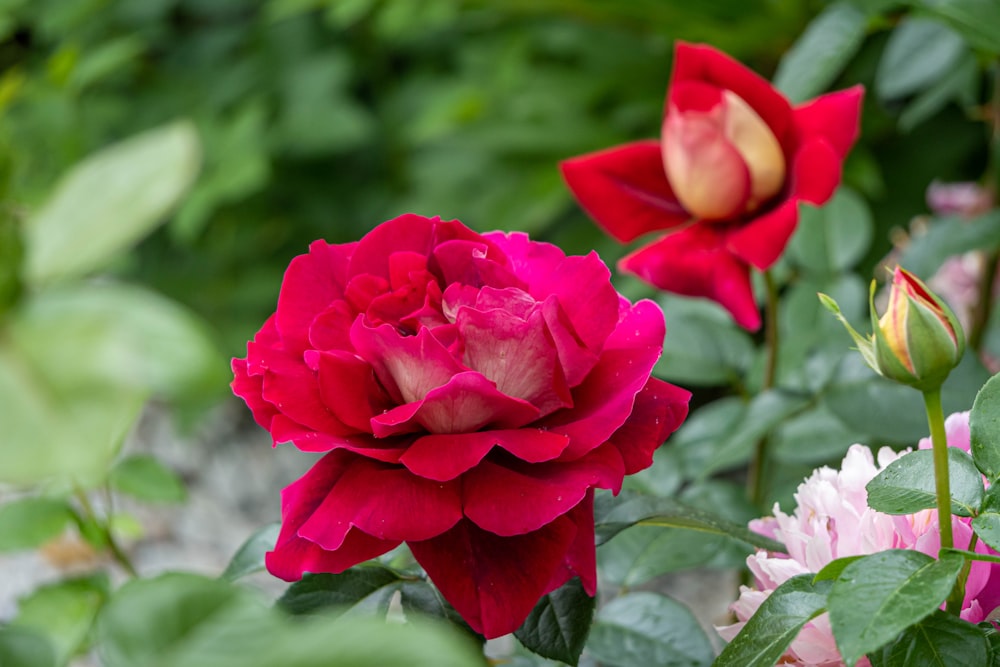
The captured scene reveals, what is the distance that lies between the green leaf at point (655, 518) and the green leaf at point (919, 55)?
1.26 ft

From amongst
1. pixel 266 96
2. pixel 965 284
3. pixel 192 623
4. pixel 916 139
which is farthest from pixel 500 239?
pixel 266 96

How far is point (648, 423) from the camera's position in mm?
281

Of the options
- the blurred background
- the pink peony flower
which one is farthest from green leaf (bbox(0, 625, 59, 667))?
the blurred background

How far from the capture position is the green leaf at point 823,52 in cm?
49

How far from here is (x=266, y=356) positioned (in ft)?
0.92

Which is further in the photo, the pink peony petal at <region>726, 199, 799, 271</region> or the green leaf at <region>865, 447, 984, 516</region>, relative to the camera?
the pink peony petal at <region>726, 199, 799, 271</region>

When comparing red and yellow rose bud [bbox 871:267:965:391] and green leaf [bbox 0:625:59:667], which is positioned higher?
red and yellow rose bud [bbox 871:267:965:391]

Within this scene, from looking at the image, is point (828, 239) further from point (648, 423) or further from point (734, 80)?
point (648, 423)

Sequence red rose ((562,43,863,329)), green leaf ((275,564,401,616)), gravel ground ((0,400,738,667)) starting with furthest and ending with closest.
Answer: gravel ground ((0,400,738,667)), red rose ((562,43,863,329)), green leaf ((275,564,401,616))

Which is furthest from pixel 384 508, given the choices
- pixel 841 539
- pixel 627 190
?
pixel 627 190

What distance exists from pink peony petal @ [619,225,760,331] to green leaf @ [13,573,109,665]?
0.91ft

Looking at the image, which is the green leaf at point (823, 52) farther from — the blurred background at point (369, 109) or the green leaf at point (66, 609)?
the green leaf at point (66, 609)

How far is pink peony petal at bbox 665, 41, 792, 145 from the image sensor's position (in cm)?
42

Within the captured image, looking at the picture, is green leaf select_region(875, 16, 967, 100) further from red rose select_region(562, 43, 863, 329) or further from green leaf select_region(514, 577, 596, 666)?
green leaf select_region(514, 577, 596, 666)
